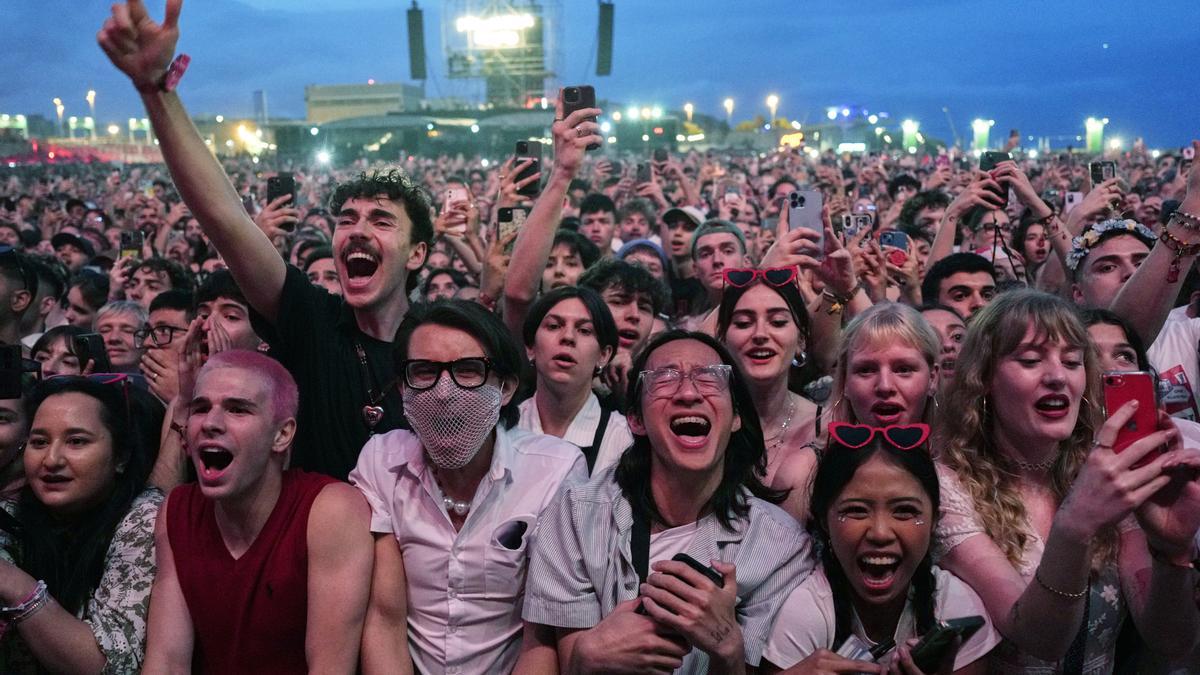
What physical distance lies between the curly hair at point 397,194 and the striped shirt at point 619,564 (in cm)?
148

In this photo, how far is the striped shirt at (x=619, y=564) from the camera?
2.79 metres

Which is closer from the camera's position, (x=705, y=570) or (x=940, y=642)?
(x=940, y=642)

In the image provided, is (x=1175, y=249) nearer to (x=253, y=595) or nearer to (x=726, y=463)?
(x=726, y=463)

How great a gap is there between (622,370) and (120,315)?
284 centimetres

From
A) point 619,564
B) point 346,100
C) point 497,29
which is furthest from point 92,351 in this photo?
point 346,100

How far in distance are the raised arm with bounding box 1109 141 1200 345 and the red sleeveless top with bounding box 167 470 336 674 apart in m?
2.99

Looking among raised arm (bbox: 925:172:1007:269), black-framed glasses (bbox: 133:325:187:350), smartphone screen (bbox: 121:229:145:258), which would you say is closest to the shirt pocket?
black-framed glasses (bbox: 133:325:187:350)

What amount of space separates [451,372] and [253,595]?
84cm

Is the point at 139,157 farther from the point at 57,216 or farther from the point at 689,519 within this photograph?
the point at 689,519

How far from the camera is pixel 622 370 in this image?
457 centimetres

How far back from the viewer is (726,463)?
309 centimetres

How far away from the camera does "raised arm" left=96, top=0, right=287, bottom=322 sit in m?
2.72

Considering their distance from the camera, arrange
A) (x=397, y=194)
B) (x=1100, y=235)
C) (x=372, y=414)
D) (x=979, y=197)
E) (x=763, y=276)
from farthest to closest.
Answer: (x=979, y=197) < (x=1100, y=235) < (x=763, y=276) < (x=397, y=194) < (x=372, y=414)

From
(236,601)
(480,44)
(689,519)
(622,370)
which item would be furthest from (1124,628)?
(480,44)
